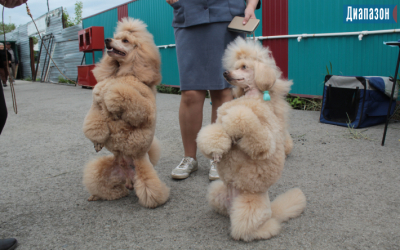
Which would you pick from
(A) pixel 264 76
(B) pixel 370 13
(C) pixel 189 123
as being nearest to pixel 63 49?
(B) pixel 370 13

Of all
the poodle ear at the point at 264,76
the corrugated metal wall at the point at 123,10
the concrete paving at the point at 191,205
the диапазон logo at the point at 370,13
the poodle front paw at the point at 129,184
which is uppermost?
the corrugated metal wall at the point at 123,10

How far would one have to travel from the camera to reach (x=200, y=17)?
8.44 ft

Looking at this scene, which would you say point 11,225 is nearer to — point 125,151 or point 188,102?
point 125,151

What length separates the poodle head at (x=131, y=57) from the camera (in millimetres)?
2180

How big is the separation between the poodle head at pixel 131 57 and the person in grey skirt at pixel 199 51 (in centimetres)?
46

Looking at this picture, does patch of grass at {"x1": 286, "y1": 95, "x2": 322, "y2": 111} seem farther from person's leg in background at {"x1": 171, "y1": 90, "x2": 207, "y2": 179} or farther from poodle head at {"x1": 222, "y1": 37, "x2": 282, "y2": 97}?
poodle head at {"x1": 222, "y1": 37, "x2": 282, "y2": 97}

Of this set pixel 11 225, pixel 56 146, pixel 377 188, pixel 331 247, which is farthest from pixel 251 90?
pixel 56 146

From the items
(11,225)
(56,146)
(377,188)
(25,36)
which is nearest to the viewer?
(11,225)

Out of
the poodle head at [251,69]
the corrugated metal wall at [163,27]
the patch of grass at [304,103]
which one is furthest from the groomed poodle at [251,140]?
the corrugated metal wall at [163,27]

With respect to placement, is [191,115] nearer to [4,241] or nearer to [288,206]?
[288,206]

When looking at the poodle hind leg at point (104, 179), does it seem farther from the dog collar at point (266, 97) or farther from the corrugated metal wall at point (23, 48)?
the corrugated metal wall at point (23, 48)

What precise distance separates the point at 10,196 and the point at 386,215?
2737 mm

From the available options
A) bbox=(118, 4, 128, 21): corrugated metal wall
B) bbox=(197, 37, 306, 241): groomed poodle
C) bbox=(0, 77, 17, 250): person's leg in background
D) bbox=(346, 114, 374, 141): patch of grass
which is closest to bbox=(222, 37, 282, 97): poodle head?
bbox=(197, 37, 306, 241): groomed poodle

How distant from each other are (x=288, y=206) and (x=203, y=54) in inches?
55.8
